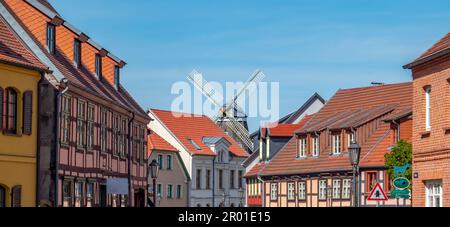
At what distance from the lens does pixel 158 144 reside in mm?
81938

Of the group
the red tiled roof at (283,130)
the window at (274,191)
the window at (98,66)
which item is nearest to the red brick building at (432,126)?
the window at (98,66)

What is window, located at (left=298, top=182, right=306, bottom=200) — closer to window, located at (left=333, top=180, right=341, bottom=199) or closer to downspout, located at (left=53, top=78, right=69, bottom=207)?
window, located at (left=333, top=180, right=341, bottom=199)

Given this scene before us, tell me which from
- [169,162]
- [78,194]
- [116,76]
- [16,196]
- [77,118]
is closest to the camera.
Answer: [16,196]

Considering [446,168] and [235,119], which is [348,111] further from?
[235,119]

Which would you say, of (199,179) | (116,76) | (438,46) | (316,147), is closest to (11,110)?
(438,46)

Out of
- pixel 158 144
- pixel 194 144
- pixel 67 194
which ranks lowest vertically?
pixel 67 194

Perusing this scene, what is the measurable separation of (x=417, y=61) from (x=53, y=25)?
13.1 metres

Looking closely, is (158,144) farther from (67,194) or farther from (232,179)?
(67,194)

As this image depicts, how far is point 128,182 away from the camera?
47.1 metres

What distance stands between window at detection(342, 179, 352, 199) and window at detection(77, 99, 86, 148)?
2277 centimetres

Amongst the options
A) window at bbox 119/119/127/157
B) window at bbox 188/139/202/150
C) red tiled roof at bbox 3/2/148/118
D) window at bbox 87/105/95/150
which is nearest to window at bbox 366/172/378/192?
red tiled roof at bbox 3/2/148/118

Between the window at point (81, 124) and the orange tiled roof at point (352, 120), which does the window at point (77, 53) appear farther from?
the orange tiled roof at point (352, 120)

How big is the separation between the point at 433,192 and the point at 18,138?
12278mm

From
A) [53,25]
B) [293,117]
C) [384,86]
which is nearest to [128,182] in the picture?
[53,25]
